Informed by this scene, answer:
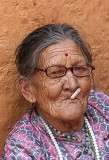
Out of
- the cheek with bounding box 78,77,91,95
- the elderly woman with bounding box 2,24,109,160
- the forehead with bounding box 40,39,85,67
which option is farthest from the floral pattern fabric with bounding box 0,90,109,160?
the forehead with bounding box 40,39,85,67

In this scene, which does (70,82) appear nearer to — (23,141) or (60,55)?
(60,55)

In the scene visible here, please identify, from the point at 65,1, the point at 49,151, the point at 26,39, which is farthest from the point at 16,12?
the point at 49,151

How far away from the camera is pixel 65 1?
3.00 m

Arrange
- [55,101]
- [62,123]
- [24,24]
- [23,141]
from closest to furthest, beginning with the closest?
[23,141], [55,101], [62,123], [24,24]

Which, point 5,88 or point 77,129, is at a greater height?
point 5,88

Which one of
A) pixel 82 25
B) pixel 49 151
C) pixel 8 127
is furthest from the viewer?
pixel 82 25

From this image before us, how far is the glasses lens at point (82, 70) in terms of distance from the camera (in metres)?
2.54

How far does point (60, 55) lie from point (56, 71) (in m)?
0.12

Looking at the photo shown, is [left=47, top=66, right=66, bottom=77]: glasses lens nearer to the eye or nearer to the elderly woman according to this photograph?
the elderly woman

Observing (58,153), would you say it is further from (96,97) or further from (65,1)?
(65,1)

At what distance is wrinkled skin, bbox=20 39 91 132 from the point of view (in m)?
2.45

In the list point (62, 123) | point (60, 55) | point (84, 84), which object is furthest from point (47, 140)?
point (60, 55)

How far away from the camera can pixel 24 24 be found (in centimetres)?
280

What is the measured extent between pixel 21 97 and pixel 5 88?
0.63ft
